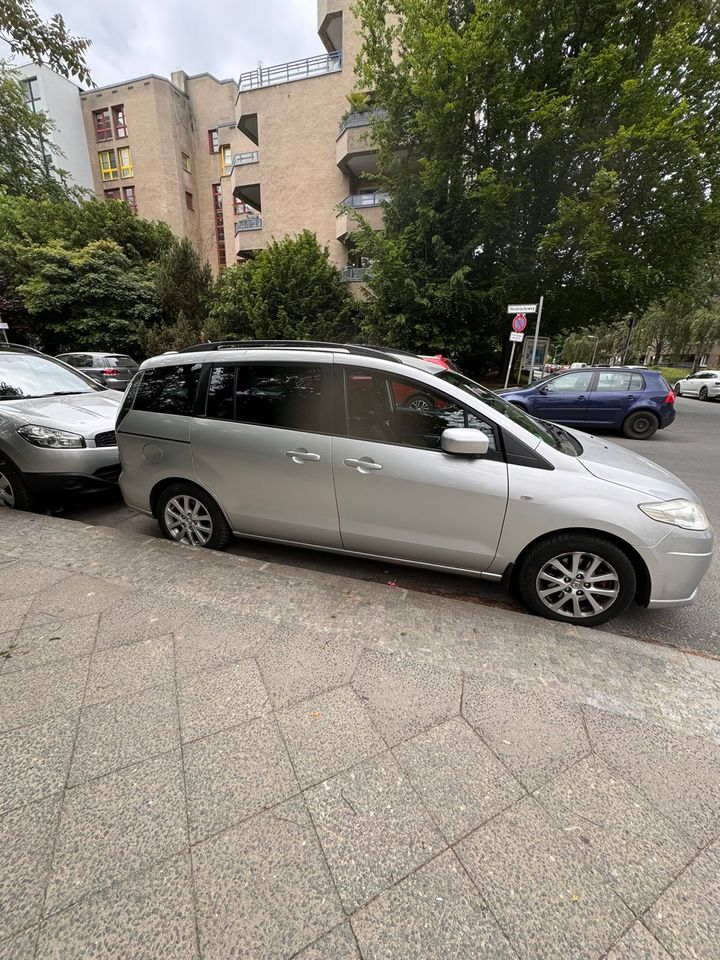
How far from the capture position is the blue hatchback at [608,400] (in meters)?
8.88

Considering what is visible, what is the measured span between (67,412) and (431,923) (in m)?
5.19

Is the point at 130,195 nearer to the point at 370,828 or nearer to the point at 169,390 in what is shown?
the point at 169,390

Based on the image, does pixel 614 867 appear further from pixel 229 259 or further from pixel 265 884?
pixel 229 259

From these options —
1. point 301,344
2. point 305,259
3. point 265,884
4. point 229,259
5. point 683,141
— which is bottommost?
point 265,884

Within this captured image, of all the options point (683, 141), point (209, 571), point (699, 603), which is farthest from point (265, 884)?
point (683, 141)

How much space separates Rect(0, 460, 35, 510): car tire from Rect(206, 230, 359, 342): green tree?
12466mm

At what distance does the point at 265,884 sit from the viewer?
1285 millimetres

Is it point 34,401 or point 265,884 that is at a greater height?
point 34,401

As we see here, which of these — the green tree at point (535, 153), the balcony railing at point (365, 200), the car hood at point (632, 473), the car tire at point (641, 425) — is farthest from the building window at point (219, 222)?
the car hood at point (632, 473)

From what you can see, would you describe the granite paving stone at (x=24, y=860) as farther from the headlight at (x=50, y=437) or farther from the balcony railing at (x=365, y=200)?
the balcony railing at (x=365, y=200)

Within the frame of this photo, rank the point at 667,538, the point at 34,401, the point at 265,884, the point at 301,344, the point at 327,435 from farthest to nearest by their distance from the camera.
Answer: the point at 34,401, the point at 301,344, the point at 327,435, the point at 667,538, the point at 265,884

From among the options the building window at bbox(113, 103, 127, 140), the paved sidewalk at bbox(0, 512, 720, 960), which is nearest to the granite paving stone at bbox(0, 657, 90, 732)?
the paved sidewalk at bbox(0, 512, 720, 960)

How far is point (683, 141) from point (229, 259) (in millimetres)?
26871

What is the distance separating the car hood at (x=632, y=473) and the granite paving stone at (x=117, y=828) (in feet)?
8.85
